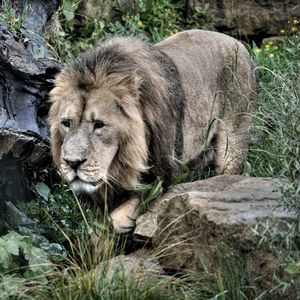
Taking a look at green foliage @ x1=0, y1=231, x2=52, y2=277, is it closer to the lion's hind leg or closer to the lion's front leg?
the lion's front leg

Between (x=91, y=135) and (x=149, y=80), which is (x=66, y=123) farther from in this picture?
(x=149, y=80)

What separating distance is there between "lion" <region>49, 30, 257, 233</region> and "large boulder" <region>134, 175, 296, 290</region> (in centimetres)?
31

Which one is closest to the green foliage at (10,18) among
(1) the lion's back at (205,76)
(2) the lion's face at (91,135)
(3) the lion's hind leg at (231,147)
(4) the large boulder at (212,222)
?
(1) the lion's back at (205,76)

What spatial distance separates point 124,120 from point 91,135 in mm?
259

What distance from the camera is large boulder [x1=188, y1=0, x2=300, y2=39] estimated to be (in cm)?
1145

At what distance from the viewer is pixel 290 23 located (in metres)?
10.9

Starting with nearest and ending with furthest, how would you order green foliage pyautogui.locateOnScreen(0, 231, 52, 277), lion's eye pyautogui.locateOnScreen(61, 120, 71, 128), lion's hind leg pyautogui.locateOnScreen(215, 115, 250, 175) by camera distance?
green foliage pyautogui.locateOnScreen(0, 231, 52, 277) → lion's eye pyautogui.locateOnScreen(61, 120, 71, 128) → lion's hind leg pyautogui.locateOnScreen(215, 115, 250, 175)

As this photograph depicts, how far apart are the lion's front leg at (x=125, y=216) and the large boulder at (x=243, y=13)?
18.2ft

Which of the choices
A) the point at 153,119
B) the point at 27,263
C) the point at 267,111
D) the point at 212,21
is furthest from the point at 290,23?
the point at 27,263

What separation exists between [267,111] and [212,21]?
4.90 meters

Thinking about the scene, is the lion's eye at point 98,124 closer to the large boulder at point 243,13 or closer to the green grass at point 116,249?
the green grass at point 116,249

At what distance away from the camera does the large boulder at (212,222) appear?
5.12m

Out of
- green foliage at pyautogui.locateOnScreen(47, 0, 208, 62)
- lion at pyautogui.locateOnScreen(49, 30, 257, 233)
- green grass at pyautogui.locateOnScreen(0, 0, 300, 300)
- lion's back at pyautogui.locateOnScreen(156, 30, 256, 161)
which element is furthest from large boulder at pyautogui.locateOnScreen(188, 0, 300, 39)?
lion at pyautogui.locateOnScreen(49, 30, 257, 233)

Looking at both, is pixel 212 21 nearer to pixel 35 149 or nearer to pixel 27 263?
pixel 35 149
